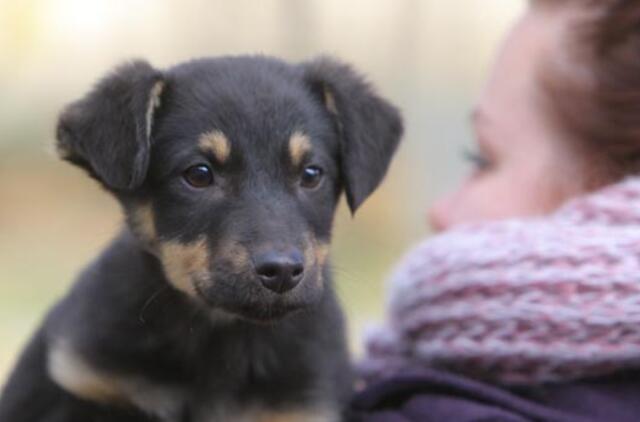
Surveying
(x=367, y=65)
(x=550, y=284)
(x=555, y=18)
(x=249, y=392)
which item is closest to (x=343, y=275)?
(x=249, y=392)

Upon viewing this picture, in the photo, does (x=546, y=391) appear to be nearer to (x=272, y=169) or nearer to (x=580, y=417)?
(x=580, y=417)

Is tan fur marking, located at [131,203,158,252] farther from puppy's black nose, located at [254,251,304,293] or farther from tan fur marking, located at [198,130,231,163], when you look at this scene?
puppy's black nose, located at [254,251,304,293]

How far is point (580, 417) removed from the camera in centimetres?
→ 294

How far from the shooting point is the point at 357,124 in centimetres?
334

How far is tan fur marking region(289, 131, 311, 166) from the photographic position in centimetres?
312

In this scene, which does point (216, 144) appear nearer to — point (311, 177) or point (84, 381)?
point (311, 177)

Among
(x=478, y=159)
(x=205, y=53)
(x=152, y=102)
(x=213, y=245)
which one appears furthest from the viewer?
(x=205, y=53)

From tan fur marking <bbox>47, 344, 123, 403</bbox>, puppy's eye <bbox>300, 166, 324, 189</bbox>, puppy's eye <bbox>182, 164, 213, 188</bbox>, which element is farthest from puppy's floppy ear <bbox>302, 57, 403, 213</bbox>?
tan fur marking <bbox>47, 344, 123, 403</bbox>

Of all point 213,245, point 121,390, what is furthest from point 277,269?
point 121,390

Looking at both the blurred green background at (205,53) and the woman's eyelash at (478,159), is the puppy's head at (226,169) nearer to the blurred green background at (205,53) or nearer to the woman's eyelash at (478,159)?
the woman's eyelash at (478,159)

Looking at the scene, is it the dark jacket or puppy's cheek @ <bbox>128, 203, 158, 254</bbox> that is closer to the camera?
the dark jacket

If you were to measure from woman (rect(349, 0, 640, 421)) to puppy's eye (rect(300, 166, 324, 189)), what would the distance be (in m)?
0.47

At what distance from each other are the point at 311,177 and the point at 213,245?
0.36m

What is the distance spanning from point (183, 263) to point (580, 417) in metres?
1.12
